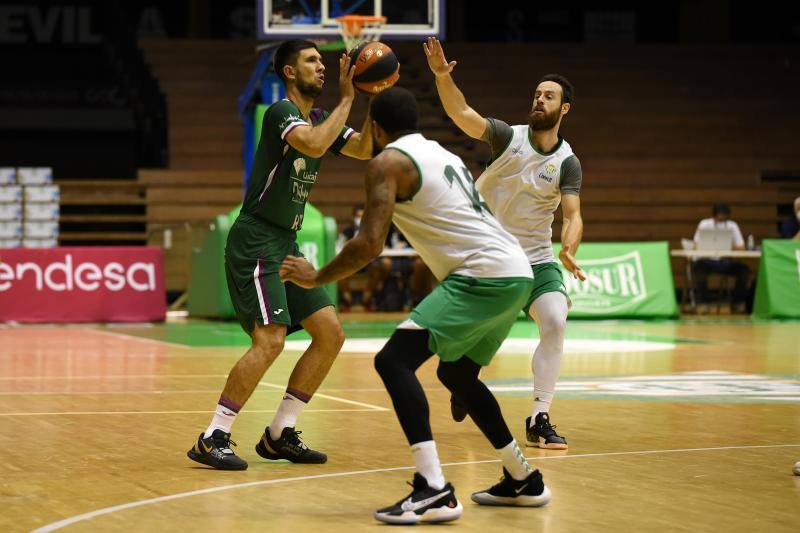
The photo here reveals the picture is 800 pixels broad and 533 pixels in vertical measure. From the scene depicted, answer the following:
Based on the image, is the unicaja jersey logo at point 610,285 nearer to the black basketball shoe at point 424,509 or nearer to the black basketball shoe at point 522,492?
the black basketball shoe at point 522,492

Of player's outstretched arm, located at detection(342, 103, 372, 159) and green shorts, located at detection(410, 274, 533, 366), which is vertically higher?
player's outstretched arm, located at detection(342, 103, 372, 159)

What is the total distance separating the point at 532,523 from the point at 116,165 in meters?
25.9

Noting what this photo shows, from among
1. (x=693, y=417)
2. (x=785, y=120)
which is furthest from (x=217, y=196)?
(x=693, y=417)

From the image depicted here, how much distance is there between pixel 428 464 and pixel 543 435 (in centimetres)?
229

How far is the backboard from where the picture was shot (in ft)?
57.2

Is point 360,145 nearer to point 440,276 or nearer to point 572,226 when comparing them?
point 440,276

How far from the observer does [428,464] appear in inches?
213

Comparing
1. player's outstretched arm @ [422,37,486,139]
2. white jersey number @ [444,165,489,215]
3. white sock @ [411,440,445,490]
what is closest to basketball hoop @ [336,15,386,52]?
player's outstretched arm @ [422,37,486,139]

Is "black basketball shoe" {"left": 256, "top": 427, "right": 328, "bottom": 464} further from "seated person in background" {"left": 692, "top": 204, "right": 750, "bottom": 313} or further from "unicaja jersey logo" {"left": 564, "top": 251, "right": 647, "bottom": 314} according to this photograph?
"seated person in background" {"left": 692, "top": 204, "right": 750, "bottom": 313}

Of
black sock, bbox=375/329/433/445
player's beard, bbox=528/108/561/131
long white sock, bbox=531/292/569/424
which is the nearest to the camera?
black sock, bbox=375/329/433/445

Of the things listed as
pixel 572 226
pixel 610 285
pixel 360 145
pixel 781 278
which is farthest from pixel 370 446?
pixel 781 278

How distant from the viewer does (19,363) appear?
42.2 ft

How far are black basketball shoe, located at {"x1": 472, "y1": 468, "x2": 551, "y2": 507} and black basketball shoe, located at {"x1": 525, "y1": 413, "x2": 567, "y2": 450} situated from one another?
1723 millimetres

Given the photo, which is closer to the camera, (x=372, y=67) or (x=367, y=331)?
(x=372, y=67)
